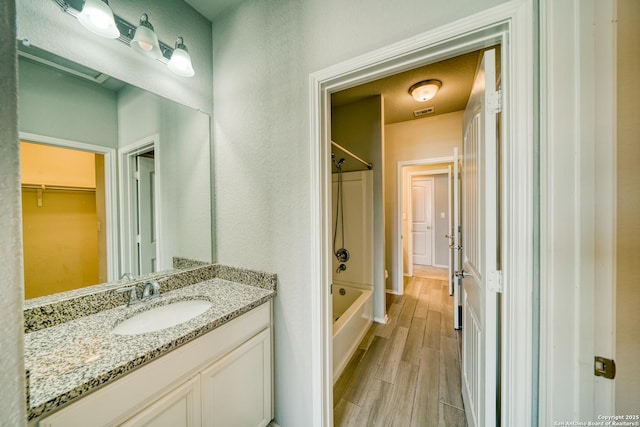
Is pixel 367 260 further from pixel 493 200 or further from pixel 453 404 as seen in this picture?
pixel 493 200

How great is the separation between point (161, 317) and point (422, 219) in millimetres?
5250

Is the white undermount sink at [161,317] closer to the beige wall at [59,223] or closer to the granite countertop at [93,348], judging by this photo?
the granite countertop at [93,348]

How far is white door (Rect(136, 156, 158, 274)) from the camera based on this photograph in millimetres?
1325

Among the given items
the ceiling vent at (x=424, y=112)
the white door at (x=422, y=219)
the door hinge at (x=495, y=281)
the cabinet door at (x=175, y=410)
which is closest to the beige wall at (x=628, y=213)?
the door hinge at (x=495, y=281)

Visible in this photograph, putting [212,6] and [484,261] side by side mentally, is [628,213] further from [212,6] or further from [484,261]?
[212,6]

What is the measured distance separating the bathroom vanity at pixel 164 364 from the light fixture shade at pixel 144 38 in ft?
4.18

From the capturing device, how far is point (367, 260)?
2738 millimetres

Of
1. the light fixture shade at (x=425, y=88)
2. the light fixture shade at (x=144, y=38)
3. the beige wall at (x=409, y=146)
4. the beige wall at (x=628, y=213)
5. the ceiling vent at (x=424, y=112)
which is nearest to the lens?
the beige wall at (x=628, y=213)

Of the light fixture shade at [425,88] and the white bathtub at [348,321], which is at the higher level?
the light fixture shade at [425,88]

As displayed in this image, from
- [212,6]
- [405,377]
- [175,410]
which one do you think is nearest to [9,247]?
[175,410]

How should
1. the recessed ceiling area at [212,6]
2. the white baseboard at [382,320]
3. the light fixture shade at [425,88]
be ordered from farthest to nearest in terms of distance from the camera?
the white baseboard at [382,320], the light fixture shade at [425,88], the recessed ceiling area at [212,6]

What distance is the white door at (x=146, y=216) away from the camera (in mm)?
1325

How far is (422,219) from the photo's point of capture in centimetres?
527

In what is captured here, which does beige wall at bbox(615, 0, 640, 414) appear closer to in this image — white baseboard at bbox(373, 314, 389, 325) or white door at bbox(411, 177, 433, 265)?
white baseboard at bbox(373, 314, 389, 325)
